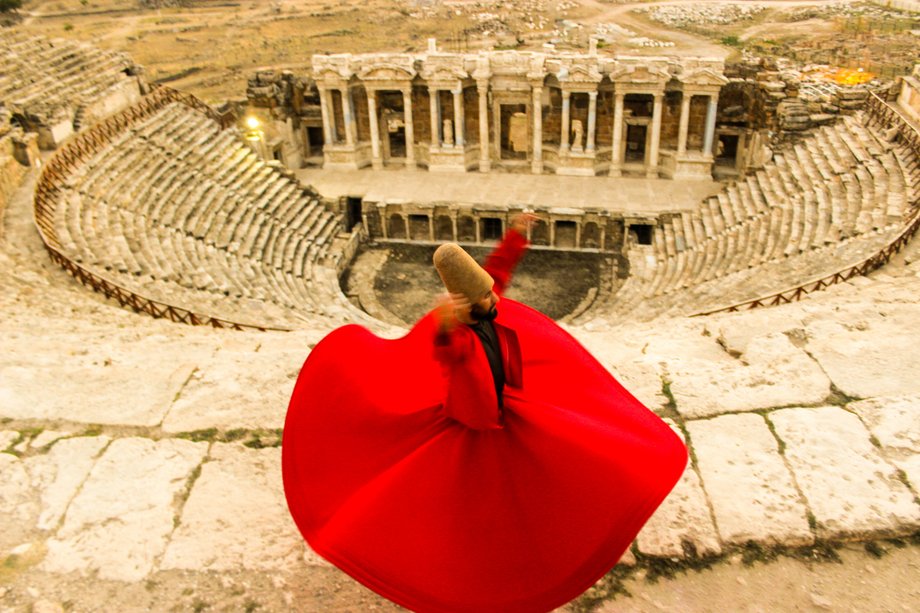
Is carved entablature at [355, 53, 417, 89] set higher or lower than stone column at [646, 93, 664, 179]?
higher

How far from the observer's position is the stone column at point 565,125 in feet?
80.3

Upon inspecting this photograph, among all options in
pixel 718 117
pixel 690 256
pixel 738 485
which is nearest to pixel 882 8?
pixel 718 117

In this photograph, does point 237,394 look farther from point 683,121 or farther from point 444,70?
point 683,121

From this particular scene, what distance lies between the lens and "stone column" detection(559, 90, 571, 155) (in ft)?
80.3

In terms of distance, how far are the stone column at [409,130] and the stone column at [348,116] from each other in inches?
74.4

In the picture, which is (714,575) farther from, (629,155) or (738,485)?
(629,155)

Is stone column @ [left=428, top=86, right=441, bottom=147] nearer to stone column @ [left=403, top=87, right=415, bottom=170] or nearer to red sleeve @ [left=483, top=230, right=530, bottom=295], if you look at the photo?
stone column @ [left=403, top=87, right=415, bottom=170]

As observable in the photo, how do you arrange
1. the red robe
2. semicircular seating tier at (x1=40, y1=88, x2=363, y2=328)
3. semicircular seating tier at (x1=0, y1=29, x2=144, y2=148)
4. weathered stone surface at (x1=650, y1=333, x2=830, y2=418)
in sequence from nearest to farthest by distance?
the red robe < weathered stone surface at (x1=650, y1=333, x2=830, y2=418) < semicircular seating tier at (x1=40, y1=88, x2=363, y2=328) < semicircular seating tier at (x1=0, y1=29, x2=144, y2=148)

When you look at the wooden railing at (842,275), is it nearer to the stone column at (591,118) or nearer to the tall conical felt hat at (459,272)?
the tall conical felt hat at (459,272)

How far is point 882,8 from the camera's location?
1933 inches

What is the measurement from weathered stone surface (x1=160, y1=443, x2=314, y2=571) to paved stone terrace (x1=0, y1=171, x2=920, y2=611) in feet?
0.04

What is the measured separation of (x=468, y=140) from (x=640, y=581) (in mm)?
23949

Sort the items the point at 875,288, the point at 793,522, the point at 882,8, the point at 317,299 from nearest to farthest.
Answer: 1. the point at 793,522
2. the point at 875,288
3. the point at 317,299
4. the point at 882,8

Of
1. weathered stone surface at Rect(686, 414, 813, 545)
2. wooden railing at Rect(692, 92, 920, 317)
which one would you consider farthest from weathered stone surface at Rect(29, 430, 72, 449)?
wooden railing at Rect(692, 92, 920, 317)
